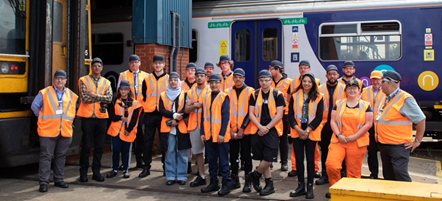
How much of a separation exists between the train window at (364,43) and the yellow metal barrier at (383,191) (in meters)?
5.52

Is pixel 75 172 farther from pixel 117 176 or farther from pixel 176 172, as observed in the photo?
pixel 176 172

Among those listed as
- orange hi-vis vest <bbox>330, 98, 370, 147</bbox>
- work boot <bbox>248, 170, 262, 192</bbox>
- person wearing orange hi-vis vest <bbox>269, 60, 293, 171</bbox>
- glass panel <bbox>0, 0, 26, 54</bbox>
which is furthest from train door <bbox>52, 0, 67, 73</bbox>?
orange hi-vis vest <bbox>330, 98, 370, 147</bbox>

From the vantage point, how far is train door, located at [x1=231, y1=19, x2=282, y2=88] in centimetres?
992

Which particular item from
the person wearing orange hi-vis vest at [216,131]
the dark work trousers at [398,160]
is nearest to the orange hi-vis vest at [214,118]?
the person wearing orange hi-vis vest at [216,131]

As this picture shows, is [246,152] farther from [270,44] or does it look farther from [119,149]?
[270,44]

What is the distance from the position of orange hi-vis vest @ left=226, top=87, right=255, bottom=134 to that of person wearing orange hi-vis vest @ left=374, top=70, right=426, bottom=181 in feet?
6.22

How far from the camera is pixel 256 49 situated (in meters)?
10.0

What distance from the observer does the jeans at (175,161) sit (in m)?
6.79

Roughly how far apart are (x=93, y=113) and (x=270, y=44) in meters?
4.66

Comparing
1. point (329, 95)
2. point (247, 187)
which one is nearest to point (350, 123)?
point (329, 95)

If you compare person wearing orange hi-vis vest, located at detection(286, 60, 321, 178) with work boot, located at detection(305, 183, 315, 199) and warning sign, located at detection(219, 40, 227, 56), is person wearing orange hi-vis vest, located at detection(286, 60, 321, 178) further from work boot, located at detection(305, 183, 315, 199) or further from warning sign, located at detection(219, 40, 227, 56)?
warning sign, located at detection(219, 40, 227, 56)

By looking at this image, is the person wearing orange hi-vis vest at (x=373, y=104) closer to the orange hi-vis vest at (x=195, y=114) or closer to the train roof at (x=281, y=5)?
the orange hi-vis vest at (x=195, y=114)

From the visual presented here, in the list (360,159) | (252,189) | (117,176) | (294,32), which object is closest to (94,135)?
(117,176)

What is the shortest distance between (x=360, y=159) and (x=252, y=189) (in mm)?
1674
